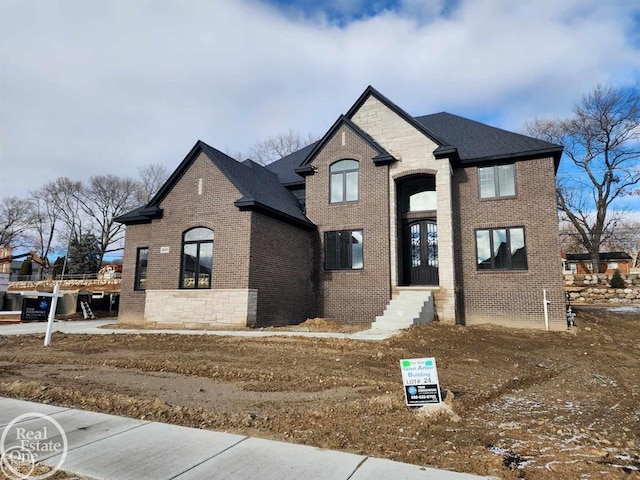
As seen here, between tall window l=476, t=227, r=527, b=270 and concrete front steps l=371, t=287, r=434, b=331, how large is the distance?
2703 millimetres

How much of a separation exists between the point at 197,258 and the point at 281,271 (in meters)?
3.22

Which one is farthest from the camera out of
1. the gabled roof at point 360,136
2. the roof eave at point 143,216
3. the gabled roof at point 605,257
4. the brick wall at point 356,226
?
the gabled roof at point 605,257

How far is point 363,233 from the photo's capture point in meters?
16.3


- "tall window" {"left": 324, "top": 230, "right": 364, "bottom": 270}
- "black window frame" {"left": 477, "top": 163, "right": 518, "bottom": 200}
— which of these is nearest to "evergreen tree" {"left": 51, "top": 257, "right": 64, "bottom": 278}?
"tall window" {"left": 324, "top": 230, "right": 364, "bottom": 270}

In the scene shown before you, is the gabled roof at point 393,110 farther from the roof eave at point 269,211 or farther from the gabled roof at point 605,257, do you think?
the gabled roof at point 605,257

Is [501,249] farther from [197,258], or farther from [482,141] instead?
[197,258]

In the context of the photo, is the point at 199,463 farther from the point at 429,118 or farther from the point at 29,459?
the point at 429,118

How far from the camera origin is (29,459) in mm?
3652

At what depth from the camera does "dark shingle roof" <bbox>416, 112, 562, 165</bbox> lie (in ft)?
49.9

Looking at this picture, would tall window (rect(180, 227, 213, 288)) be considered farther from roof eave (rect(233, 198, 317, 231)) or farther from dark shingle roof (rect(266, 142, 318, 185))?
dark shingle roof (rect(266, 142, 318, 185))

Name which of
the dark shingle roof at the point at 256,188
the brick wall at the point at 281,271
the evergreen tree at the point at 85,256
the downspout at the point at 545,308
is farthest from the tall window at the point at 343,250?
the evergreen tree at the point at 85,256

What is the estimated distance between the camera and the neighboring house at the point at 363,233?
14.5 m

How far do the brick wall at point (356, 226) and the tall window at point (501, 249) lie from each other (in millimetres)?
3730

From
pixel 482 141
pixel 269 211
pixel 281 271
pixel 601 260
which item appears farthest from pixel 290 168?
pixel 601 260
